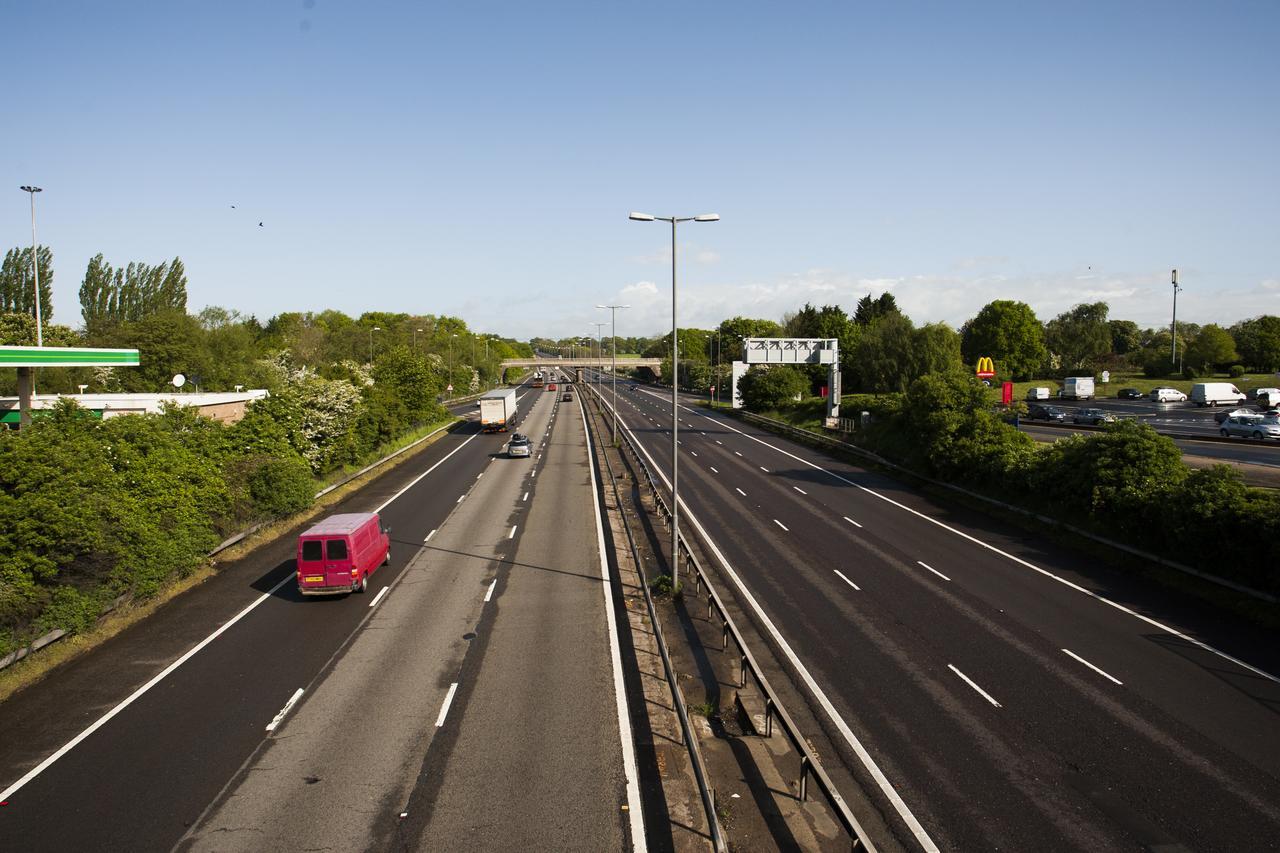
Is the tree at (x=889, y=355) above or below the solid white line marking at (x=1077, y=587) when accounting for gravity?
above

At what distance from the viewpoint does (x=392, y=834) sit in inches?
A: 430

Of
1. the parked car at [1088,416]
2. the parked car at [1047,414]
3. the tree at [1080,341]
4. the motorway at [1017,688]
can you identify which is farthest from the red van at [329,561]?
the tree at [1080,341]

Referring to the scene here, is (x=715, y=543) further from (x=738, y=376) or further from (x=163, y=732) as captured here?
(x=738, y=376)

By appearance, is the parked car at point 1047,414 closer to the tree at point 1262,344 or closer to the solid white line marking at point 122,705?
the tree at point 1262,344

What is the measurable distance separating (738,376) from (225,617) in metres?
84.2

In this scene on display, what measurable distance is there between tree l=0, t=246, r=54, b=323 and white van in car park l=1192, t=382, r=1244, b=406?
11801 cm

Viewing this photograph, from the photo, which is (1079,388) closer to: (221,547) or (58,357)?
(221,547)

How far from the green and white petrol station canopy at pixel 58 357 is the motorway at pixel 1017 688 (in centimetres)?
3008

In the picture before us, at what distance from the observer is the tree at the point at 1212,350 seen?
106625 millimetres

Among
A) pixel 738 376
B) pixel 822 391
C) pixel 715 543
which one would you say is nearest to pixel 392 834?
pixel 715 543

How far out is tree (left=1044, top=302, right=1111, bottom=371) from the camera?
134750mm

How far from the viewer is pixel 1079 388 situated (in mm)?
95000

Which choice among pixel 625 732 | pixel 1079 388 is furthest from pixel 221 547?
pixel 1079 388

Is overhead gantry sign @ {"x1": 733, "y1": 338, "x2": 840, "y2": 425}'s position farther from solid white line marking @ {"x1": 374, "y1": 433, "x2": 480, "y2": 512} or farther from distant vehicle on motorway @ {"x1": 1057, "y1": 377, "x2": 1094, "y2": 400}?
distant vehicle on motorway @ {"x1": 1057, "y1": 377, "x2": 1094, "y2": 400}
